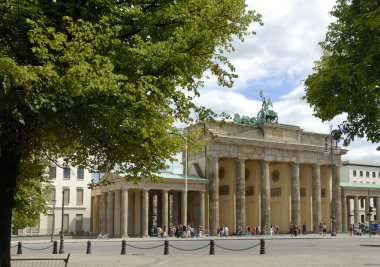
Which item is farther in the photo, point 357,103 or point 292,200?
point 292,200

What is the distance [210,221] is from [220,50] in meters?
58.5

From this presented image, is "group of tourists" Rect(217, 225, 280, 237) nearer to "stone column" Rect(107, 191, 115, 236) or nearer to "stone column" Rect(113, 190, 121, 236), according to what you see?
"stone column" Rect(113, 190, 121, 236)

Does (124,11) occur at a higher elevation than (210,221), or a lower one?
higher

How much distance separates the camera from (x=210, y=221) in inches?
2854

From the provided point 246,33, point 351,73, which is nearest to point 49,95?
point 246,33

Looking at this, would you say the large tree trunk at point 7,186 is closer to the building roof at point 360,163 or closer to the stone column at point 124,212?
the stone column at point 124,212

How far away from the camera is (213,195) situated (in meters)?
72.9

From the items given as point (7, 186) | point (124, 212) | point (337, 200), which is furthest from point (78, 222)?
point (7, 186)

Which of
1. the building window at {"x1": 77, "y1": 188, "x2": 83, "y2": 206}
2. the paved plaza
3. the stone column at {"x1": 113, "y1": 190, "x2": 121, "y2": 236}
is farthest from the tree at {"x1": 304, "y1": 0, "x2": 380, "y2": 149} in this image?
the building window at {"x1": 77, "y1": 188, "x2": 83, "y2": 206}

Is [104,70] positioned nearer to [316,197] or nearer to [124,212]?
[124,212]

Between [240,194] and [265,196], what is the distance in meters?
4.98

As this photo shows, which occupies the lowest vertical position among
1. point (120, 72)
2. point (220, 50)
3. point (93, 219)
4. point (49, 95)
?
point (93, 219)

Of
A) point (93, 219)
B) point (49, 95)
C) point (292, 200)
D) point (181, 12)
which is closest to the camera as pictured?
point (49, 95)

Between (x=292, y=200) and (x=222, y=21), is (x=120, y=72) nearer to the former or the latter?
(x=222, y=21)
